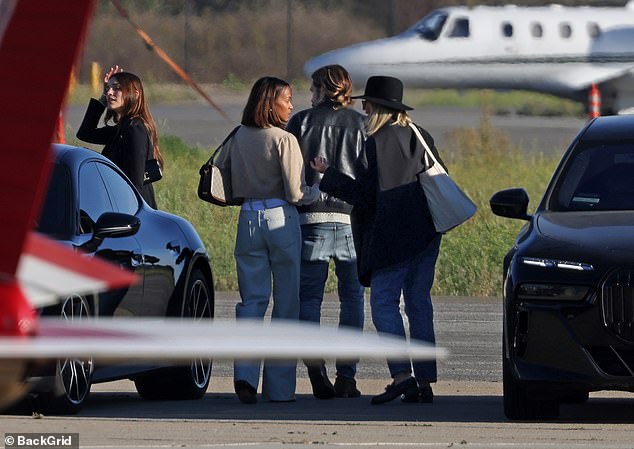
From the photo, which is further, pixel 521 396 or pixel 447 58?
pixel 447 58

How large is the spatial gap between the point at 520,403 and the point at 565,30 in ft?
113

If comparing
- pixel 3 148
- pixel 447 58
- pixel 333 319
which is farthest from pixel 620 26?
pixel 3 148

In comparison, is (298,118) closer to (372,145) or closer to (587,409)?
(372,145)

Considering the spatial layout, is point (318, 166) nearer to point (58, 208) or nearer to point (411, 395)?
point (411, 395)

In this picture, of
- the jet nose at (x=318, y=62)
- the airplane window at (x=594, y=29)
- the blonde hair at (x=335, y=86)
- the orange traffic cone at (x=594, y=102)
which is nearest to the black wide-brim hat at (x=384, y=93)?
the blonde hair at (x=335, y=86)

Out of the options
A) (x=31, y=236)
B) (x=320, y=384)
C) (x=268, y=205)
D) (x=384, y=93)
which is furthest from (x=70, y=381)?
(x=31, y=236)

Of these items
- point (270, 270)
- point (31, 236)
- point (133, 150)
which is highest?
point (133, 150)

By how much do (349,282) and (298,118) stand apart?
960mm

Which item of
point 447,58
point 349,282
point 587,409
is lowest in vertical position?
point 587,409

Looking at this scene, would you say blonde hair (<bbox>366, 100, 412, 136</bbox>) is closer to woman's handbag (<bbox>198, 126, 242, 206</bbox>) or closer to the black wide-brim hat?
the black wide-brim hat

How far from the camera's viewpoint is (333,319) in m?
15.2

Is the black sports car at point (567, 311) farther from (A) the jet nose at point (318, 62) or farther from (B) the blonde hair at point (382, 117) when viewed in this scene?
(A) the jet nose at point (318, 62)

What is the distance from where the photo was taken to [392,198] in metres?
9.48

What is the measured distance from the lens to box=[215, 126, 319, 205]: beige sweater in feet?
31.0
